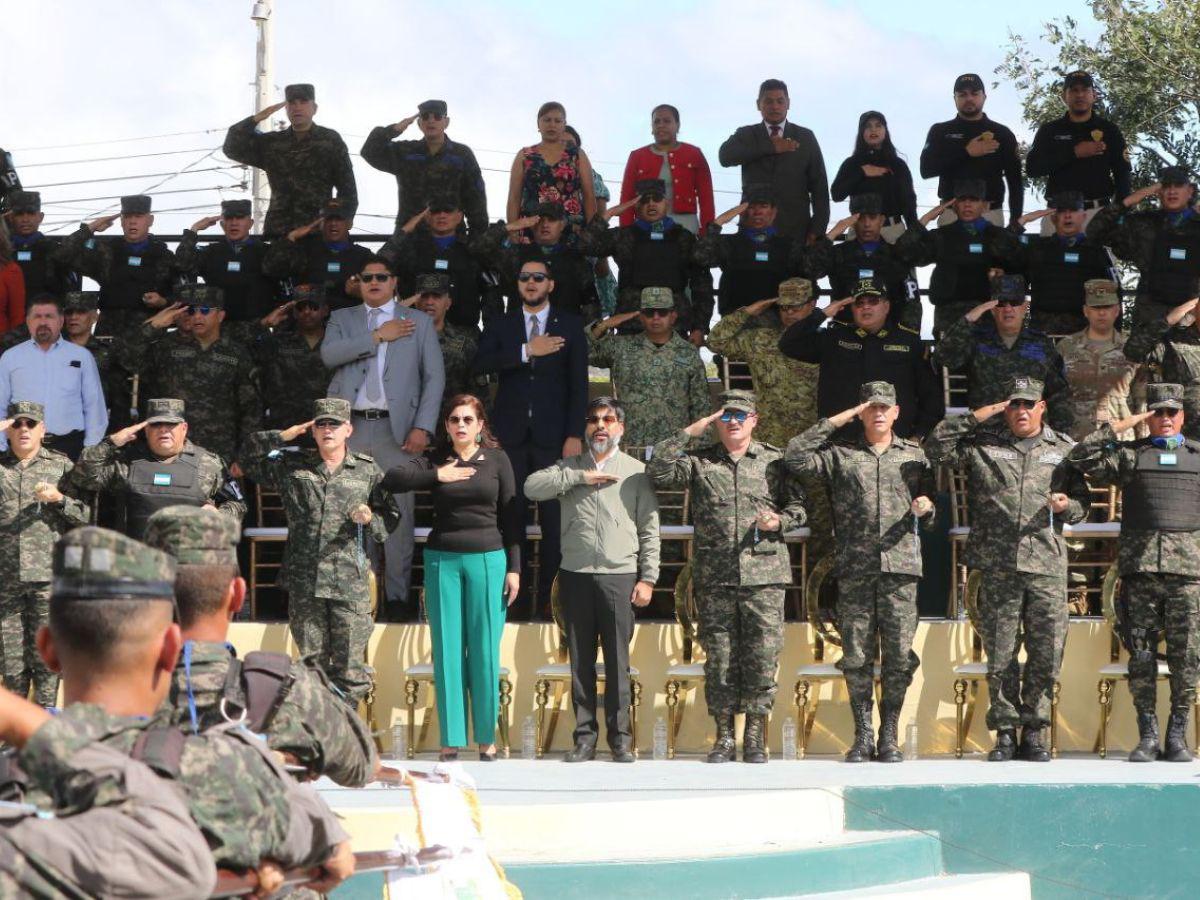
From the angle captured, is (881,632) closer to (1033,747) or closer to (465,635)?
(1033,747)

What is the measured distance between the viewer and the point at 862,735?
9.39 meters

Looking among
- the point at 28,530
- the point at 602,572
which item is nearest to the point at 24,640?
the point at 28,530

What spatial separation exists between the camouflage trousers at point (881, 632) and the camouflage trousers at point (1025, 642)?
0.39 meters

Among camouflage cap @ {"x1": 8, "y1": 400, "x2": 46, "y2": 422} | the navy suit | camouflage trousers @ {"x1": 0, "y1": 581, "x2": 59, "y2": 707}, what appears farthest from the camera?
the navy suit

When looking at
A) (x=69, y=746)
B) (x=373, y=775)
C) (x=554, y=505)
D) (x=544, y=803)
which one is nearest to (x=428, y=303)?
(x=554, y=505)

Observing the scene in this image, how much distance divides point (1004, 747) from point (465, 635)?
2.73m

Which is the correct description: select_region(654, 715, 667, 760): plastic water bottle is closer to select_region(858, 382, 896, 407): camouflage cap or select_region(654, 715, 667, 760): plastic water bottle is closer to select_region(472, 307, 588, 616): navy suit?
select_region(472, 307, 588, 616): navy suit

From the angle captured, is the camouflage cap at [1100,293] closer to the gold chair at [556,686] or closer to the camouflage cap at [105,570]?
the gold chair at [556,686]

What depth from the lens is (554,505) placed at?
34.6 ft

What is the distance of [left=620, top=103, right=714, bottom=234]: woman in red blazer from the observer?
12.9 m

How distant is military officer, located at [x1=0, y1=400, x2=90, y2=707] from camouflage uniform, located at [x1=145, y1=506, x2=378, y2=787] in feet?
20.4

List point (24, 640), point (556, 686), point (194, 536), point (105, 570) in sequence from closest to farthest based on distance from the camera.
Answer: point (105, 570), point (194, 536), point (24, 640), point (556, 686)

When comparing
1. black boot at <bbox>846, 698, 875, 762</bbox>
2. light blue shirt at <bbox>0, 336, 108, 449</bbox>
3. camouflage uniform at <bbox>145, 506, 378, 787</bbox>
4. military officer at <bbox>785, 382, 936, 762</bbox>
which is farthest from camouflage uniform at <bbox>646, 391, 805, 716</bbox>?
camouflage uniform at <bbox>145, 506, 378, 787</bbox>

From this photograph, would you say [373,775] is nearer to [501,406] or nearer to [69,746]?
[69,746]
